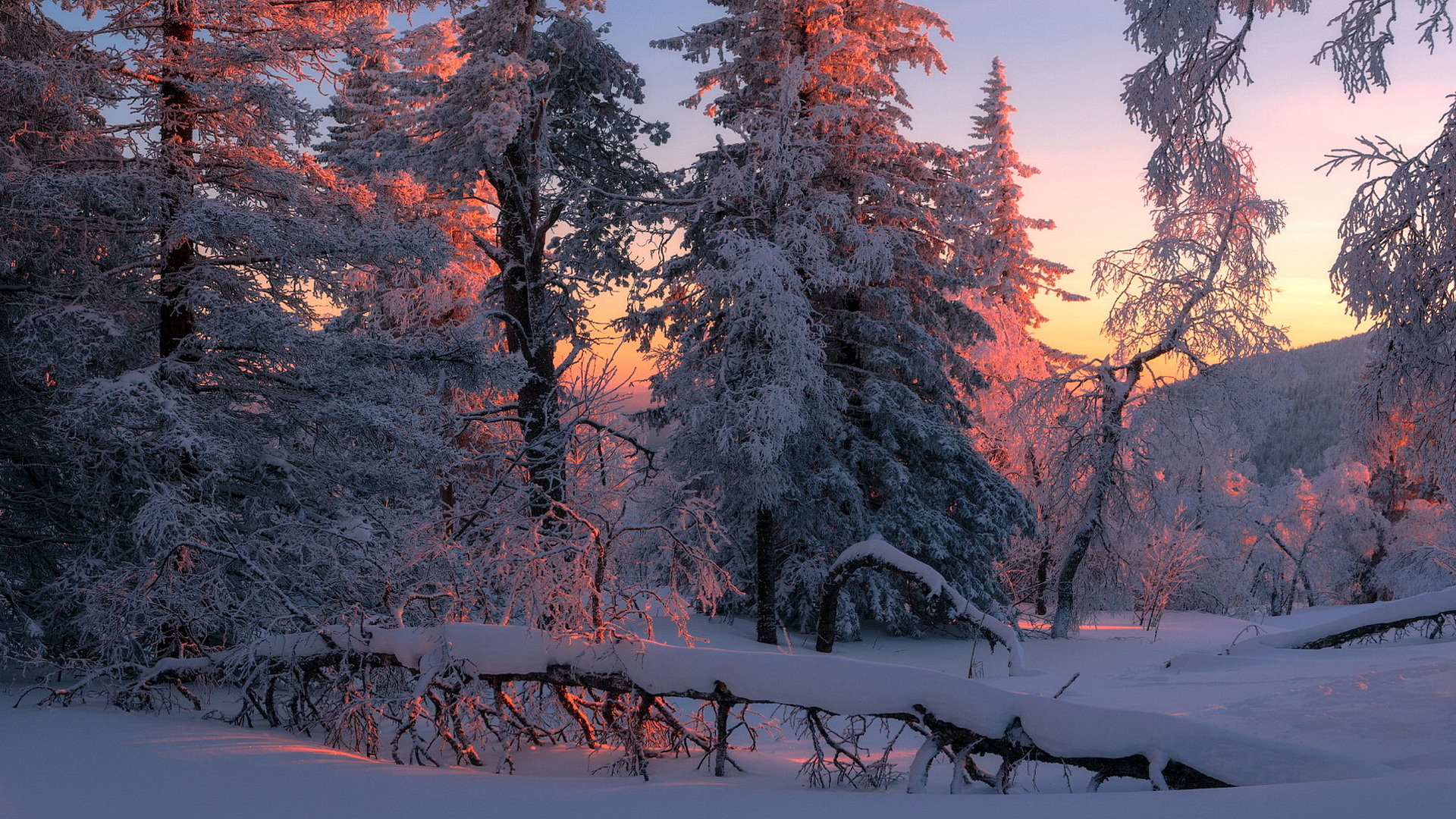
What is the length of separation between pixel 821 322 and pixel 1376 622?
9.78 metres

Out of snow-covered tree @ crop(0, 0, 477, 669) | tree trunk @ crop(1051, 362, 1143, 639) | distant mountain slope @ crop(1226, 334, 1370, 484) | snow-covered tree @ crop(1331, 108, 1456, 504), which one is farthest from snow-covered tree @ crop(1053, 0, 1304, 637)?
distant mountain slope @ crop(1226, 334, 1370, 484)

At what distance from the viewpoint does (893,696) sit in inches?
216

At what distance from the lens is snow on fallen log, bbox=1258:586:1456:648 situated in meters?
10.4

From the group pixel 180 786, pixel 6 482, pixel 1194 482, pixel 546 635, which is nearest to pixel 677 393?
pixel 6 482

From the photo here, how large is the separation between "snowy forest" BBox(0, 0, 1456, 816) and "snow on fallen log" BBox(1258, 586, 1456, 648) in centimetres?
6

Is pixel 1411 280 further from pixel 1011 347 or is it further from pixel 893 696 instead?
pixel 1011 347

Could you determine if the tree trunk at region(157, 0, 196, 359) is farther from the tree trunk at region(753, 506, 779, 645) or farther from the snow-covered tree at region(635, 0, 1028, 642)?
the tree trunk at region(753, 506, 779, 645)

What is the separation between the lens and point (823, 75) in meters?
17.0

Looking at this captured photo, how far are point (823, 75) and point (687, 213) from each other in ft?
12.0

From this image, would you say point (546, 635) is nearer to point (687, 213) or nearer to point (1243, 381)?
point (687, 213)

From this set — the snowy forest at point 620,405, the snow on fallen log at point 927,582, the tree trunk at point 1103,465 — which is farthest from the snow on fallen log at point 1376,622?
the tree trunk at point 1103,465

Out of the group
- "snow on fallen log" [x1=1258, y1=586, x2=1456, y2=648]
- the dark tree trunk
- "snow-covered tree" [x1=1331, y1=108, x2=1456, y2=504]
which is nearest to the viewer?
"snow-covered tree" [x1=1331, y1=108, x2=1456, y2=504]

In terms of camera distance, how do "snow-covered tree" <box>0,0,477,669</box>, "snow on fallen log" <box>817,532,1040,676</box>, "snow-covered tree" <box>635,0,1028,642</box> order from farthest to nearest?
"snow-covered tree" <box>635,0,1028,642</box>
"snow on fallen log" <box>817,532,1040,676</box>
"snow-covered tree" <box>0,0,477,669</box>

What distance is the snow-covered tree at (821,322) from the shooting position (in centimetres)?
1595
